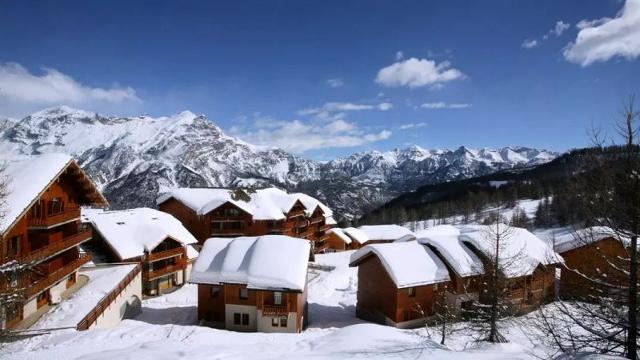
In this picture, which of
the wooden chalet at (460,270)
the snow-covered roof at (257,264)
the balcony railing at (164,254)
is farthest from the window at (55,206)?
the wooden chalet at (460,270)

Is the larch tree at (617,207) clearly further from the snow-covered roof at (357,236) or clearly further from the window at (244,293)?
the snow-covered roof at (357,236)

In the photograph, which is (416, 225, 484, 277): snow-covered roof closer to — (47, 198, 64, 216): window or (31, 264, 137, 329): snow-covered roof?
(31, 264, 137, 329): snow-covered roof

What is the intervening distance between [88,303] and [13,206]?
8.97m

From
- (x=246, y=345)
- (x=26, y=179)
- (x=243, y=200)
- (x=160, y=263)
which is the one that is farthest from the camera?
(x=243, y=200)

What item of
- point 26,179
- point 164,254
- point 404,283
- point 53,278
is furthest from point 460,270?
point 164,254

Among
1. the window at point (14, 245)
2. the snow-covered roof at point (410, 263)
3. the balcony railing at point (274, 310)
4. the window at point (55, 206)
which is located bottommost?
the balcony railing at point (274, 310)

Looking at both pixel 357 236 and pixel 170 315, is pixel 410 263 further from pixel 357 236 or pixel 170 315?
pixel 357 236

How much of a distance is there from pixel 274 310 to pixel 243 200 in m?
39.3

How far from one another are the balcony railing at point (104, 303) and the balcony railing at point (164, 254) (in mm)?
6934

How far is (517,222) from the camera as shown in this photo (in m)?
103

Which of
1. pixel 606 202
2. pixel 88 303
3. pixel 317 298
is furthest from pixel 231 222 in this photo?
pixel 606 202

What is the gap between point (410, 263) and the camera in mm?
31938

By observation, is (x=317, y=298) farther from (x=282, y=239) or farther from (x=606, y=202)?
(x=606, y=202)

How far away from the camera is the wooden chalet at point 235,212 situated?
63281 mm
